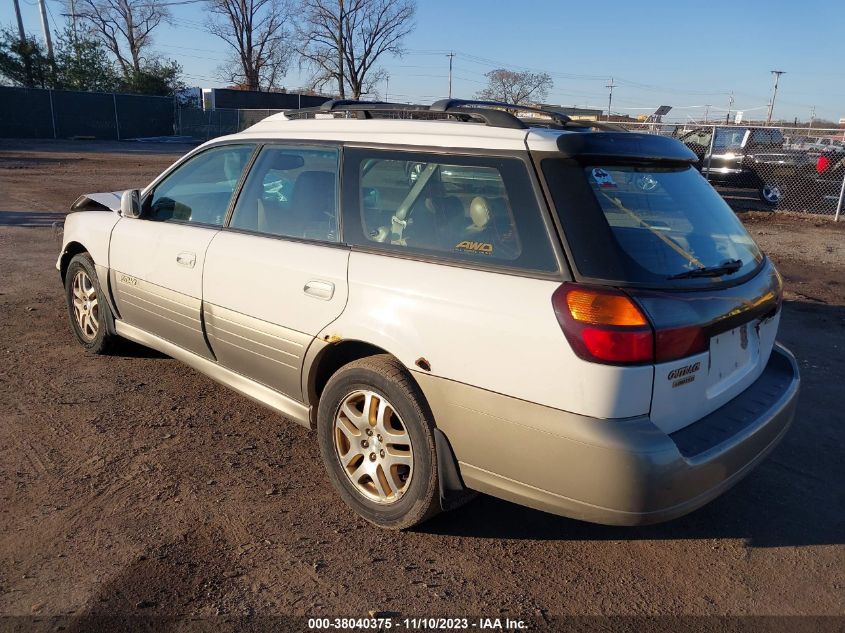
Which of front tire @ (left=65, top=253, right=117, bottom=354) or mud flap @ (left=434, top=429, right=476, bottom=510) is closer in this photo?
mud flap @ (left=434, top=429, right=476, bottom=510)

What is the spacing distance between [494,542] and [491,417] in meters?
0.81

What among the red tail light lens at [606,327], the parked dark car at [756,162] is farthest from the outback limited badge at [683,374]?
the parked dark car at [756,162]

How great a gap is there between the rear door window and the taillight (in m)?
0.19

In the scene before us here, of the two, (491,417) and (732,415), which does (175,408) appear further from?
(732,415)

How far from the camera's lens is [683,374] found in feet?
8.61

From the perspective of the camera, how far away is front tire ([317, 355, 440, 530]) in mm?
2975

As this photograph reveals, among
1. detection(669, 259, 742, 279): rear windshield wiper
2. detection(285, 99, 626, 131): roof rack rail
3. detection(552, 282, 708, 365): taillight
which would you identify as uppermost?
detection(285, 99, 626, 131): roof rack rail

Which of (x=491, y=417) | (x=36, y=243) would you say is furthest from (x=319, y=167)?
(x=36, y=243)

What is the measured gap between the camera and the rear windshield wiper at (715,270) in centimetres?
276

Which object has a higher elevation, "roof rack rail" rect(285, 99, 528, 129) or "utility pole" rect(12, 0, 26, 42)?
"utility pole" rect(12, 0, 26, 42)

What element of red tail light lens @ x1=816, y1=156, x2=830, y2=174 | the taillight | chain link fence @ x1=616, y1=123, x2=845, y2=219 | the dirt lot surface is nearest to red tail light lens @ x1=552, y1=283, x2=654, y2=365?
the taillight

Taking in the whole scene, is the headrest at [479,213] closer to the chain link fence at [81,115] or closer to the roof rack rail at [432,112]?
the roof rack rail at [432,112]

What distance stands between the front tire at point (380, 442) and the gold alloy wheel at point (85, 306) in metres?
2.79

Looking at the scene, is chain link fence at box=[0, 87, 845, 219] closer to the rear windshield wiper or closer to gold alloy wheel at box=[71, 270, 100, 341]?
the rear windshield wiper
